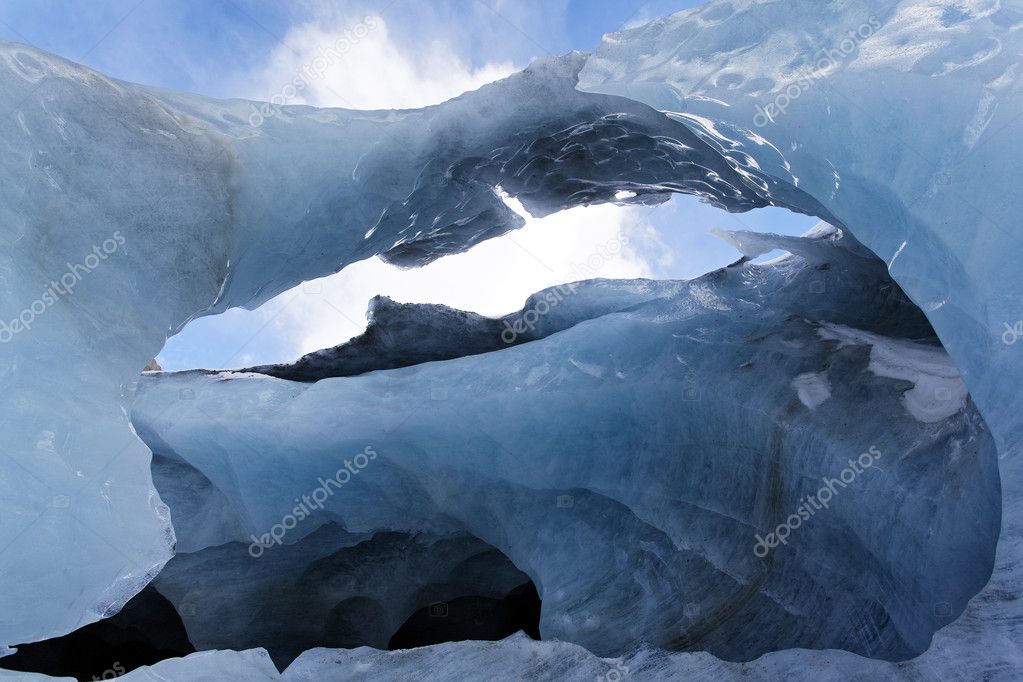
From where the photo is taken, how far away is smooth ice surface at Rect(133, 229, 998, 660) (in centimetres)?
304

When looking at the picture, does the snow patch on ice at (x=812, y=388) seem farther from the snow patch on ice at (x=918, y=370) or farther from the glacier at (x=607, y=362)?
the snow patch on ice at (x=918, y=370)

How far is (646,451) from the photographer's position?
350 centimetres

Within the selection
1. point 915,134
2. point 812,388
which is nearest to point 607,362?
point 812,388

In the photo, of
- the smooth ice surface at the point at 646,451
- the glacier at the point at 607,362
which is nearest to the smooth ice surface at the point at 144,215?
the glacier at the point at 607,362

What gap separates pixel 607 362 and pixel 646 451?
428 mm

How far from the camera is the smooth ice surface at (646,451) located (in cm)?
304

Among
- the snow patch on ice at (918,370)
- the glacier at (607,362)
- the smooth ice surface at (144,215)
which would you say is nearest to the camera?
the glacier at (607,362)

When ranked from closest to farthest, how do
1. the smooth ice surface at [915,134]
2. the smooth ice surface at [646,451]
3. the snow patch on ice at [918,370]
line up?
the smooth ice surface at [915,134] < the snow patch on ice at [918,370] < the smooth ice surface at [646,451]

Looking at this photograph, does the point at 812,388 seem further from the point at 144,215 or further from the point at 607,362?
the point at 144,215

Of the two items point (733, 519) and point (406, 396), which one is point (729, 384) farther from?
point (406, 396)

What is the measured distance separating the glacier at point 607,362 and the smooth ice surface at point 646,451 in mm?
15

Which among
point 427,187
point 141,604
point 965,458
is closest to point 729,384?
point 965,458

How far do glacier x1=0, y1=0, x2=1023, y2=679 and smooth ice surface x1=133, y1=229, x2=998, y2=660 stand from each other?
0.05ft

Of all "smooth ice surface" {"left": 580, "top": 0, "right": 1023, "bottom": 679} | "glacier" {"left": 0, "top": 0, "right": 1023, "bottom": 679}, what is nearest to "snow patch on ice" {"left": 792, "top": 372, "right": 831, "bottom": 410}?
"glacier" {"left": 0, "top": 0, "right": 1023, "bottom": 679}
